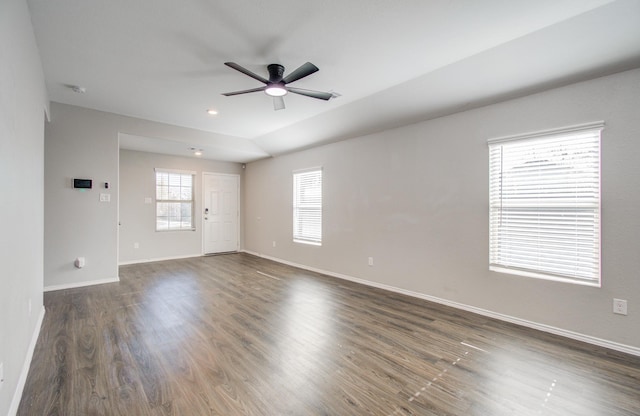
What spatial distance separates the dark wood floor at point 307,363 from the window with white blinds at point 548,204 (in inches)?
29.3

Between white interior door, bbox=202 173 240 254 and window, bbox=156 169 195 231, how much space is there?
0.38m

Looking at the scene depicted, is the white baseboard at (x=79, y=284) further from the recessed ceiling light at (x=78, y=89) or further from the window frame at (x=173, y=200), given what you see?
the recessed ceiling light at (x=78, y=89)

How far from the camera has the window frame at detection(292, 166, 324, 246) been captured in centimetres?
554

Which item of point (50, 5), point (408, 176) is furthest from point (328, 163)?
point (50, 5)

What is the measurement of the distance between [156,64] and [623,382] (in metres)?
5.02

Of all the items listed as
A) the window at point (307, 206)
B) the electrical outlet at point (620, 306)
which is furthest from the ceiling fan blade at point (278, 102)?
the electrical outlet at point (620, 306)

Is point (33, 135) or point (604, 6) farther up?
point (604, 6)

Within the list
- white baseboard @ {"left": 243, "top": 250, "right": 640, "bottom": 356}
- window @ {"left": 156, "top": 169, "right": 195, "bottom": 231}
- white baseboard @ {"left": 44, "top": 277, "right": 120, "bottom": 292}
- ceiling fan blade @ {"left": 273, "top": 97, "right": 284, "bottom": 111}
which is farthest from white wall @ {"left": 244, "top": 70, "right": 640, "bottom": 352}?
white baseboard @ {"left": 44, "top": 277, "right": 120, "bottom": 292}

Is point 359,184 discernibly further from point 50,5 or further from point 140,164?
point 140,164

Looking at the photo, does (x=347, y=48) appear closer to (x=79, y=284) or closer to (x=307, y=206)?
(x=307, y=206)

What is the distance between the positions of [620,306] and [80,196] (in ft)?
22.4

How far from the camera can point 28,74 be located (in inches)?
90.0

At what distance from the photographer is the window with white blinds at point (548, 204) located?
2.67 meters

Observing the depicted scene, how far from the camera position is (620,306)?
8.08 ft
